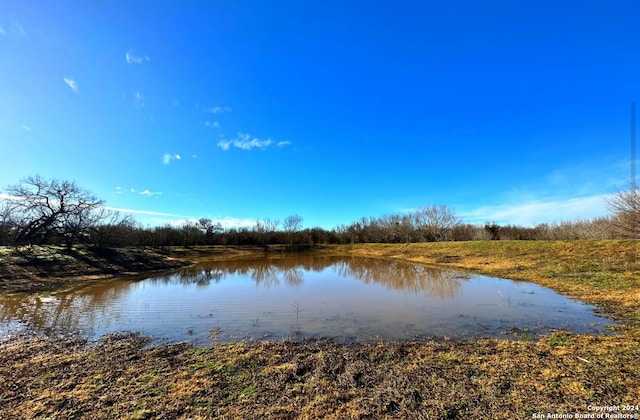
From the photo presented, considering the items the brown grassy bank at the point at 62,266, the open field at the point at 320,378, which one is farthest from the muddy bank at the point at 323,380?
the brown grassy bank at the point at 62,266

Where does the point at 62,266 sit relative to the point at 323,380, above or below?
above

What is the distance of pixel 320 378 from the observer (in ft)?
14.7

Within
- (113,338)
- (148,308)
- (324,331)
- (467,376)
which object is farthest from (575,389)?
(148,308)

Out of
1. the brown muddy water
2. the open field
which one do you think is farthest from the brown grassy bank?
the open field

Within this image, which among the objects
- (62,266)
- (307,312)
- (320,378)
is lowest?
(307,312)

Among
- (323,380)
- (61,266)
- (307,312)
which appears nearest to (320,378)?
(323,380)

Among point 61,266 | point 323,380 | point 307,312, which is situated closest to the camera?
point 323,380

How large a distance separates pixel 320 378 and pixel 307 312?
4.90 m

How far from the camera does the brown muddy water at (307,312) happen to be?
7.14 m

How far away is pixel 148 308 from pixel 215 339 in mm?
5053

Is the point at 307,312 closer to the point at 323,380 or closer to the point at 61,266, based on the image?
the point at 323,380

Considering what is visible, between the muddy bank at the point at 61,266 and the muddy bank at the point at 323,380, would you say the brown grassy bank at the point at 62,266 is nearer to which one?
the muddy bank at the point at 61,266

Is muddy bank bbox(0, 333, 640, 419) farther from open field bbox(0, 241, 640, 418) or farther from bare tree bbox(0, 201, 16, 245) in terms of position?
bare tree bbox(0, 201, 16, 245)

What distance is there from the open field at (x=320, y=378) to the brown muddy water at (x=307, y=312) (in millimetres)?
863
